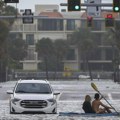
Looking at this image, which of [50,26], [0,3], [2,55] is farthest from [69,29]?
[0,3]

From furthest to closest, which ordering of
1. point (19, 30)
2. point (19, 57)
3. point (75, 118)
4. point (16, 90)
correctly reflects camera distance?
point (19, 30) → point (19, 57) → point (16, 90) → point (75, 118)

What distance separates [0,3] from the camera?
67.8 meters

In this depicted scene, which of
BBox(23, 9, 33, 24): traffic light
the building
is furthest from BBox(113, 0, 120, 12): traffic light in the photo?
the building

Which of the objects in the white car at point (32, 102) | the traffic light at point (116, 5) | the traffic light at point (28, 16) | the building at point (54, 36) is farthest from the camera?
the building at point (54, 36)

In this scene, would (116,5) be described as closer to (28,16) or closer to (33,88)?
(33,88)

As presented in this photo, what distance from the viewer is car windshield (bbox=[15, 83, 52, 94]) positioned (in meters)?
27.7

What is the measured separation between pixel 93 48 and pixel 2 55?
47894 mm

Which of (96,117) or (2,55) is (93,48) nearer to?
(2,55)

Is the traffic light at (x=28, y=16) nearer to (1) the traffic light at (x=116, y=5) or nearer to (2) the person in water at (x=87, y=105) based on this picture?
(1) the traffic light at (x=116, y=5)

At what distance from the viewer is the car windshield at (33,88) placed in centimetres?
2766

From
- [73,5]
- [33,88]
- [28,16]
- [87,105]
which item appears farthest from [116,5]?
[28,16]

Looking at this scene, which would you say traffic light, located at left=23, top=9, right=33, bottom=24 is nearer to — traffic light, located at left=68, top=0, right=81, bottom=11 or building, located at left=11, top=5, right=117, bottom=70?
traffic light, located at left=68, top=0, right=81, bottom=11

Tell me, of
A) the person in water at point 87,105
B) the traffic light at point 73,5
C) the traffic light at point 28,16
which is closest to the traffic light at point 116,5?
the traffic light at point 73,5

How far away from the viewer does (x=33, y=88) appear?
2794cm
